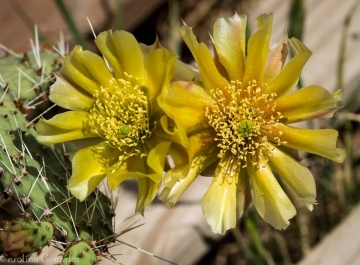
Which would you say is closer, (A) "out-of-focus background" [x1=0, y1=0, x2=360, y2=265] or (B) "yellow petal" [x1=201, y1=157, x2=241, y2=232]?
(B) "yellow petal" [x1=201, y1=157, x2=241, y2=232]

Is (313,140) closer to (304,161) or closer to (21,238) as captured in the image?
(21,238)

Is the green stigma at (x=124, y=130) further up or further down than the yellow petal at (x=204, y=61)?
further down

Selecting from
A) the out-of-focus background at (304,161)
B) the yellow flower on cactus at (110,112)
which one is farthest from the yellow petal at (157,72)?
the out-of-focus background at (304,161)

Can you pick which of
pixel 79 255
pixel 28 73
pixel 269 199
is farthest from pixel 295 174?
pixel 28 73

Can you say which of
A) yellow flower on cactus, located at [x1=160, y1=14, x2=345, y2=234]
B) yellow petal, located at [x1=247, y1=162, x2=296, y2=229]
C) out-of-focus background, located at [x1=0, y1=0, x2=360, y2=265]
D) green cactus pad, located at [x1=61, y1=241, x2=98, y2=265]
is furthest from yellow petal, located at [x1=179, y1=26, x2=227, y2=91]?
out-of-focus background, located at [x1=0, y1=0, x2=360, y2=265]

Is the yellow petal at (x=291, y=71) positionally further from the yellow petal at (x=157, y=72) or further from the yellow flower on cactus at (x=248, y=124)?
the yellow petal at (x=157, y=72)

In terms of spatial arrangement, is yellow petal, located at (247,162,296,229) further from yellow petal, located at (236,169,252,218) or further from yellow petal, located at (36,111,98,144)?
yellow petal, located at (36,111,98,144)

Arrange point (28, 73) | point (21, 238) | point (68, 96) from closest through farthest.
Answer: point (21, 238) < point (68, 96) < point (28, 73)
